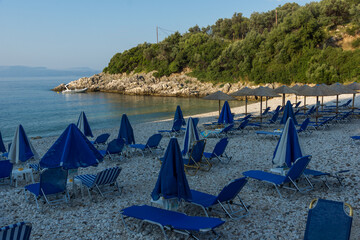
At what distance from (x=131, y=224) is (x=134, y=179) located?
2.41 meters

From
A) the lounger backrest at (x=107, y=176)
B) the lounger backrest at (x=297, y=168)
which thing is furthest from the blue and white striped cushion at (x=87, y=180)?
the lounger backrest at (x=297, y=168)

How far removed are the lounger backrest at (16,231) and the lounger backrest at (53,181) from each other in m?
2.42

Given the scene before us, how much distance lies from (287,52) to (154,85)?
79.1ft

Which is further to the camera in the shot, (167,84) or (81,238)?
(167,84)

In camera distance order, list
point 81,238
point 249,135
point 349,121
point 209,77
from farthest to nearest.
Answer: point 209,77 → point 349,121 → point 249,135 → point 81,238

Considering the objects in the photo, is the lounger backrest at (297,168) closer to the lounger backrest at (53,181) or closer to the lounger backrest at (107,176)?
the lounger backrest at (107,176)

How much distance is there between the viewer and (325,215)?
3.42 meters

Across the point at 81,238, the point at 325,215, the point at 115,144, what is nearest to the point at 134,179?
the point at 115,144

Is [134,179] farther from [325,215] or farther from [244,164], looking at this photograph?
[325,215]

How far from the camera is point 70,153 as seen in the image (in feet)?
17.9

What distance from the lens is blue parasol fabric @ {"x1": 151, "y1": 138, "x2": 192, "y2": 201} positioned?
4.65m

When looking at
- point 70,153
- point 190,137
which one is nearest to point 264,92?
point 190,137

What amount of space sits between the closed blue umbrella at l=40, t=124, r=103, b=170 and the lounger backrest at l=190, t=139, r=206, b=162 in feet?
8.68

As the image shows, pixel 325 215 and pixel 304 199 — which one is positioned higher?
pixel 325 215
